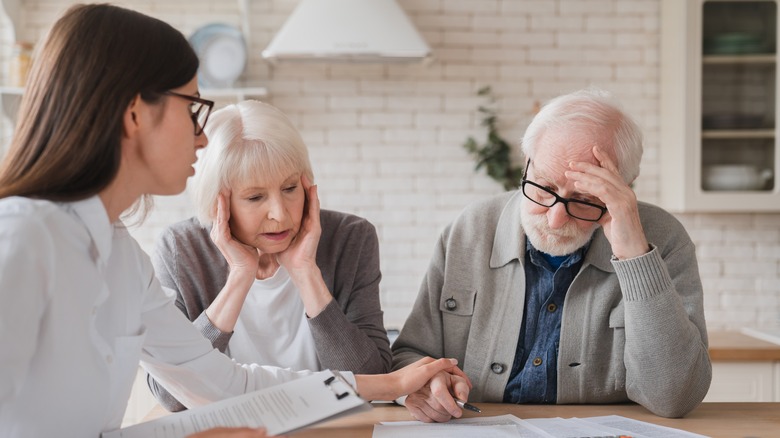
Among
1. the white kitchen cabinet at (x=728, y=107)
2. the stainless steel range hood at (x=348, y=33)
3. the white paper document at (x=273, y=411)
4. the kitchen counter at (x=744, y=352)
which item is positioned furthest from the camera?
the white kitchen cabinet at (x=728, y=107)

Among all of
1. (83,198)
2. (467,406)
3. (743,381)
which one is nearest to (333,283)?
(467,406)

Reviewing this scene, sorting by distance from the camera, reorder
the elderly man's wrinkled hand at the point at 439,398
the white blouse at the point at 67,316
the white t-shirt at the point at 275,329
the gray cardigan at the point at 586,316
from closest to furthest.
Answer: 1. the white blouse at the point at 67,316
2. the elderly man's wrinkled hand at the point at 439,398
3. the gray cardigan at the point at 586,316
4. the white t-shirt at the point at 275,329

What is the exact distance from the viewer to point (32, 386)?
1077mm

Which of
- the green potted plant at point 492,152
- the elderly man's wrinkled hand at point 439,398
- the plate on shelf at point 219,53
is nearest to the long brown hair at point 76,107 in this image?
the elderly man's wrinkled hand at point 439,398

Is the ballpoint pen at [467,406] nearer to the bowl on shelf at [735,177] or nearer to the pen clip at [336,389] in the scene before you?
the pen clip at [336,389]

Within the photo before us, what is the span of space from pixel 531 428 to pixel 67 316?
861mm

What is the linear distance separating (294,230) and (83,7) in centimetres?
85

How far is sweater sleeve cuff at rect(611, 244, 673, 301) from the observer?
5.36 feet

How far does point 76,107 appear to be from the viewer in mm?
1113

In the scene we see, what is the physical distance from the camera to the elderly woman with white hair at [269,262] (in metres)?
1.83

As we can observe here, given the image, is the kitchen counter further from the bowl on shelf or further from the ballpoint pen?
the ballpoint pen

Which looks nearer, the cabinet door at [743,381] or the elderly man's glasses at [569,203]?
the elderly man's glasses at [569,203]

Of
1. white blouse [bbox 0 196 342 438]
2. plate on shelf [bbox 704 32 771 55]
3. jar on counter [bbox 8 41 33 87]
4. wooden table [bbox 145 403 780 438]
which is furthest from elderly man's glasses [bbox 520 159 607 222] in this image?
jar on counter [bbox 8 41 33 87]

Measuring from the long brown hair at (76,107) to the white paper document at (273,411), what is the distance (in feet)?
1.41
